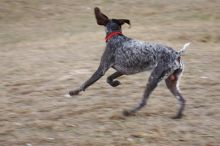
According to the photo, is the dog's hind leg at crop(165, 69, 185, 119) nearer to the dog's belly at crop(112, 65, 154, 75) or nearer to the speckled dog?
the speckled dog

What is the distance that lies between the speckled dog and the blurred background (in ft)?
1.26

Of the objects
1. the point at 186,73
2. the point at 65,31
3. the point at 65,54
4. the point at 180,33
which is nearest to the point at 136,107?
the point at 186,73

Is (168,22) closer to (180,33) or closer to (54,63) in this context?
(180,33)

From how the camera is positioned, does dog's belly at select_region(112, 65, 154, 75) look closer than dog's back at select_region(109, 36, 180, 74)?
No

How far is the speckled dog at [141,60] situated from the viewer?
6676 mm

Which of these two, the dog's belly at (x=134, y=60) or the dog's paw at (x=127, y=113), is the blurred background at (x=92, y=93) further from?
the dog's belly at (x=134, y=60)

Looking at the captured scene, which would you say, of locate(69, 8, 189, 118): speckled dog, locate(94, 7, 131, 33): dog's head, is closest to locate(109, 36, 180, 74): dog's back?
locate(69, 8, 189, 118): speckled dog

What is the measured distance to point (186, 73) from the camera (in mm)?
9172

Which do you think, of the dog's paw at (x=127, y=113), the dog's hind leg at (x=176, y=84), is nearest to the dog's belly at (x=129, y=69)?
the dog's hind leg at (x=176, y=84)

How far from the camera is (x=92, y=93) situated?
26.4 ft

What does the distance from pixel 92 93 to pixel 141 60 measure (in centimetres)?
151

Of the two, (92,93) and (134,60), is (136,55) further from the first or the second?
(92,93)

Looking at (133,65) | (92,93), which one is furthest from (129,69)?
(92,93)

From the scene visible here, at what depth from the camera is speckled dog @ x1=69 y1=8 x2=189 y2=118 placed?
21.9 ft
